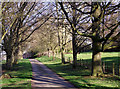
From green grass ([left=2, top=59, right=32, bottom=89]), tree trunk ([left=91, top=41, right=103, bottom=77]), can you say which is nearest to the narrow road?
green grass ([left=2, top=59, right=32, bottom=89])

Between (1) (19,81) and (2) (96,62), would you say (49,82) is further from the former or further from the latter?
(2) (96,62)

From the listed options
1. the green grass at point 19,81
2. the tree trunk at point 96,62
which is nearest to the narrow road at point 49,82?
the green grass at point 19,81

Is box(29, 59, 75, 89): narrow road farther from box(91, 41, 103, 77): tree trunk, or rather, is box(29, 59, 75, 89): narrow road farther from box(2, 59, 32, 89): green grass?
box(91, 41, 103, 77): tree trunk

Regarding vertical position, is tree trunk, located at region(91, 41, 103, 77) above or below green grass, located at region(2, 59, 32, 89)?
above

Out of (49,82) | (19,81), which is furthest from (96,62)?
(19,81)

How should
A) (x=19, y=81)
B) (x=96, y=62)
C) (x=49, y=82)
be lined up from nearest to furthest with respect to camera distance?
(x=49, y=82) → (x=19, y=81) → (x=96, y=62)

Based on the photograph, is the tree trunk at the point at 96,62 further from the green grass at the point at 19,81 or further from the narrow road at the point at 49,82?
the green grass at the point at 19,81

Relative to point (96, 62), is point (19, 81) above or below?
below

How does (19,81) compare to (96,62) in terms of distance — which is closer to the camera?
(19,81)

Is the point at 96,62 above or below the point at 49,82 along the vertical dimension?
above

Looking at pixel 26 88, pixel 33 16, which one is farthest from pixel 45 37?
pixel 26 88

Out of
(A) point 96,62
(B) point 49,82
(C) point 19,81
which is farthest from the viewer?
(A) point 96,62

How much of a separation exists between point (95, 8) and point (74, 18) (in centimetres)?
549

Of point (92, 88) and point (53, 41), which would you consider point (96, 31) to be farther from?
point (53, 41)
